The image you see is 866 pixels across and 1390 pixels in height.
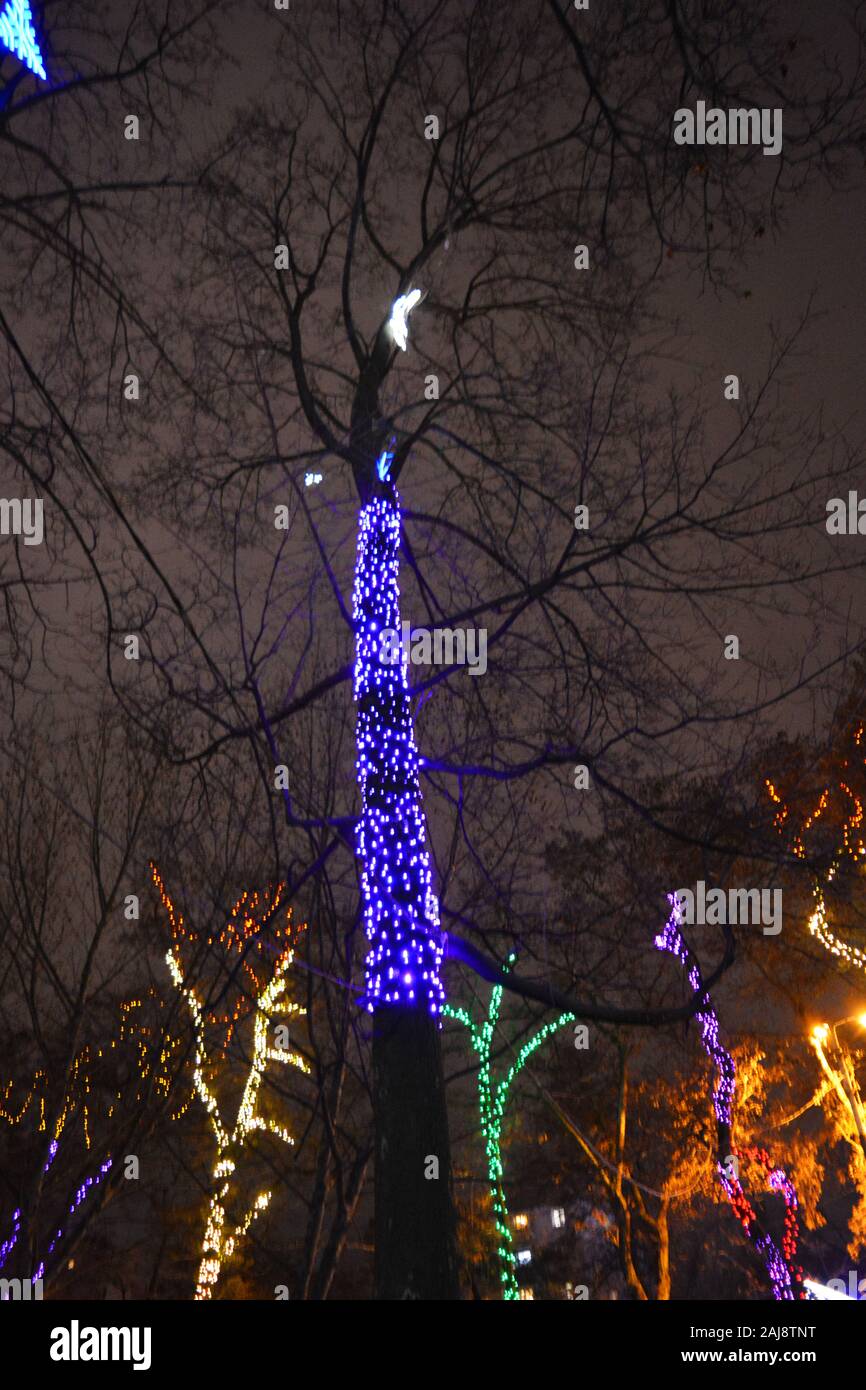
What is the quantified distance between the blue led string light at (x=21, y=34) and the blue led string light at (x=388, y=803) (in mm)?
3051

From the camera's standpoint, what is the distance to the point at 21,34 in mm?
3633

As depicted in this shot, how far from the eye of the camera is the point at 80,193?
4.22m

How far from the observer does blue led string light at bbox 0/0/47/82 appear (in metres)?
3.51

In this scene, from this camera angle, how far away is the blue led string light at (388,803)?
17.4ft

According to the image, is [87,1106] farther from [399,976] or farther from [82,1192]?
[399,976]

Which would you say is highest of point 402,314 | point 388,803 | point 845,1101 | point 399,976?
point 402,314

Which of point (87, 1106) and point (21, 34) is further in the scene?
point (87, 1106)

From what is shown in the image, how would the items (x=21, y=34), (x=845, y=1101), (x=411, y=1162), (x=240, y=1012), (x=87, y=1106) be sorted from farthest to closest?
1. (x=845, y=1101)
2. (x=87, y=1106)
3. (x=240, y=1012)
4. (x=411, y=1162)
5. (x=21, y=34)

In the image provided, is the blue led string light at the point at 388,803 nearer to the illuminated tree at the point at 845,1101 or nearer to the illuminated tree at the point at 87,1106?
the illuminated tree at the point at 87,1106

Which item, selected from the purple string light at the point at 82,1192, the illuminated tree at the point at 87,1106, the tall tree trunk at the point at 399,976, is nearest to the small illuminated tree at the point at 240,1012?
the illuminated tree at the point at 87,1106

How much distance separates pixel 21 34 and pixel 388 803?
12.2 feet

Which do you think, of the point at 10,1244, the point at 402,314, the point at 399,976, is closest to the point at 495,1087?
the point at 10,1244
